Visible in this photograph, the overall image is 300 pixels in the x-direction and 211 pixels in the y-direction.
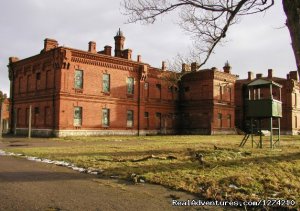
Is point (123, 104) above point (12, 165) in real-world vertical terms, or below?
above

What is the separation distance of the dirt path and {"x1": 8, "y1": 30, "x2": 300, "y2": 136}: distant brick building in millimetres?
21681

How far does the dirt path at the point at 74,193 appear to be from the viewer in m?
6.28

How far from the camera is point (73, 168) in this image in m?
10.7

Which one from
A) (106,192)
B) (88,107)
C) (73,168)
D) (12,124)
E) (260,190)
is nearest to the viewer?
(106,192)

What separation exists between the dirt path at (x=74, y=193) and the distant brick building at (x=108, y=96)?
71.1 ft

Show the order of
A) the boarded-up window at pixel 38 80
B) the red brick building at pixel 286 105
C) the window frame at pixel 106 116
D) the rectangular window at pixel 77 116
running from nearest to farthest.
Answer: the rectangular window at pixel 77 116 < the boarded-up window at pixel 38 80 < the window frame at pixel 106 116 < the red brick building at pixel 286 105

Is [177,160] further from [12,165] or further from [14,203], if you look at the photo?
[14,203]

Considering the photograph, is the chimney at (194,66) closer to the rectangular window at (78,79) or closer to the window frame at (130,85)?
the rectangular window at (78,79)

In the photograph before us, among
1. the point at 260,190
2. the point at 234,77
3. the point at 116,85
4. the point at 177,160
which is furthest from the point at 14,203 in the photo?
the point at 234,77

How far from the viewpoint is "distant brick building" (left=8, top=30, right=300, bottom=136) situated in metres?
31.4

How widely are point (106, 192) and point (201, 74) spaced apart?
36265mm

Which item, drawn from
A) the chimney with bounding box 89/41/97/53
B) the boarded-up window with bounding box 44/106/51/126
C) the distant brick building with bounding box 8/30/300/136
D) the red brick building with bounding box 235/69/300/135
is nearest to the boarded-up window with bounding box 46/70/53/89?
the distant brick building with bounding box 8/30/300/136

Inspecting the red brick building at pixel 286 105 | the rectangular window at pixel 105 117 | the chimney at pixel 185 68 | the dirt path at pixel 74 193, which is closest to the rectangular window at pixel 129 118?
the rectangular window at pixel 105 117

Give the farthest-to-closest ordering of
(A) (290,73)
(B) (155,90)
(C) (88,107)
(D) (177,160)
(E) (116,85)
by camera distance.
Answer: (A) (290,73), (B) (155,90), (E) (116,85), (C) (88,107), (D) (177,160)
